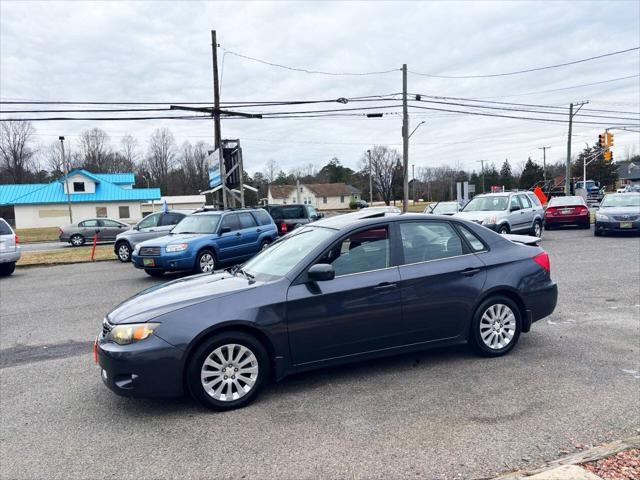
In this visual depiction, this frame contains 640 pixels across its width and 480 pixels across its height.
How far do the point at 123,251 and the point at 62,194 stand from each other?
148 feet

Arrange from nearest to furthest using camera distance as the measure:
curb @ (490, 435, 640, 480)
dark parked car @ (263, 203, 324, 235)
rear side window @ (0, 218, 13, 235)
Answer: curb @ (490, 435, 640, 480) → rear side window @ (0, 218, 13, 235) → dark parked car @ (263, 203, 324, 235)

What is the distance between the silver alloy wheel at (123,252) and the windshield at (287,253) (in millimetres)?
11954

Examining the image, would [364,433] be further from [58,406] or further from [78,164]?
[78,164]

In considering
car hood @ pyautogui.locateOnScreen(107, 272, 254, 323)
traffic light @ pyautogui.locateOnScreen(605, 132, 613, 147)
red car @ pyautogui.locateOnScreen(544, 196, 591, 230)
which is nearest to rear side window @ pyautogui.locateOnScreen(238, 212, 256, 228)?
car hood @ pyautogui.locateOnScreen(107, 272, 254, 323)

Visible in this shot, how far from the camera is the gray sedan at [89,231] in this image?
84.6 ft

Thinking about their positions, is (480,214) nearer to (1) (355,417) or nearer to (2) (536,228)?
(2) (536,228)

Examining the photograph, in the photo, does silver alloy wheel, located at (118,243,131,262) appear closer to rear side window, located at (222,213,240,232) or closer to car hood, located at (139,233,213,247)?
car hood, located at (139,233,213,247)

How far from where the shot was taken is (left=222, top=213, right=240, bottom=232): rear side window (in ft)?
41.3

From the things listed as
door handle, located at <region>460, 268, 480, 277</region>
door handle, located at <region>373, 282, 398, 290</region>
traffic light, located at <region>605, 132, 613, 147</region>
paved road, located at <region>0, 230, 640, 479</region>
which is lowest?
paved road, located at <region>0, 230, 640, 479</region>

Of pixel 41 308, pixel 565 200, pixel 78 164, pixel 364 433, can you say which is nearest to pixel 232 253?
pixel 41 308

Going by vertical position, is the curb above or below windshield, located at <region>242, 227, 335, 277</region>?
below

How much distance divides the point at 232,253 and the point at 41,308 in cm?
473

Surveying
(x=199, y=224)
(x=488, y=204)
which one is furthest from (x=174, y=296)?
(x=488, y=204)

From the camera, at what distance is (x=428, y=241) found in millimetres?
5000
